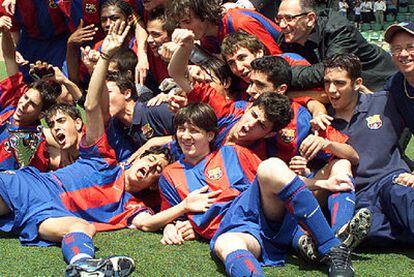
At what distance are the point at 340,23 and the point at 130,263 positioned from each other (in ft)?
8.38

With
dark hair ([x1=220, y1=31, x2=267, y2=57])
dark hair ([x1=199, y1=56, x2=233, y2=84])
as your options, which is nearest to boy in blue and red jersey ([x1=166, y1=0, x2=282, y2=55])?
dark hair ([x1=220, y1=31, x2=267, y2=57])

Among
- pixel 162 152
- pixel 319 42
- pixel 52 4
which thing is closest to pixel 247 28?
pixel 319 42

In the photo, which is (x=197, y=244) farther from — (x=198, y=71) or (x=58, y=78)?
(x=58, y=78)

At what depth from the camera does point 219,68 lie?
477cm

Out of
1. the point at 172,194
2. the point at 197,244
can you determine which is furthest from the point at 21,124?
the point at 197,244

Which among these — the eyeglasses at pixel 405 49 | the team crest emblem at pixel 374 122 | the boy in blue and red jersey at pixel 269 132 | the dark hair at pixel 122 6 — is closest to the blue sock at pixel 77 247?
the boy in blue and red jersey at pixel 269 132

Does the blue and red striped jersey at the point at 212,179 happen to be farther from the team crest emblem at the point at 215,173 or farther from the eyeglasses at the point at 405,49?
the eyeglasses at the point at 405,49

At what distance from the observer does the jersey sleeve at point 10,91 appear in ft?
17.8

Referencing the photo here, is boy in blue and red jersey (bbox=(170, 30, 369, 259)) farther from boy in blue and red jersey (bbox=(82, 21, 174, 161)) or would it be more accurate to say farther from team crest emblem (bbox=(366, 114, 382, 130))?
boy in blue and red jersey (bbox=(82, 21, 174, 161))

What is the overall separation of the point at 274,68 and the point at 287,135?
47 centimetres

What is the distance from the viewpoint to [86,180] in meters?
4.21

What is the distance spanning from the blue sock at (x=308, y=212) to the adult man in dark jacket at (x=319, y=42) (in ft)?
4.71

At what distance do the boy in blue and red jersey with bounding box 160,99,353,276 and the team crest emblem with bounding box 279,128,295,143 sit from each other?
0.19 m

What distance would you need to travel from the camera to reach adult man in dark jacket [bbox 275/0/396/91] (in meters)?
4.68
